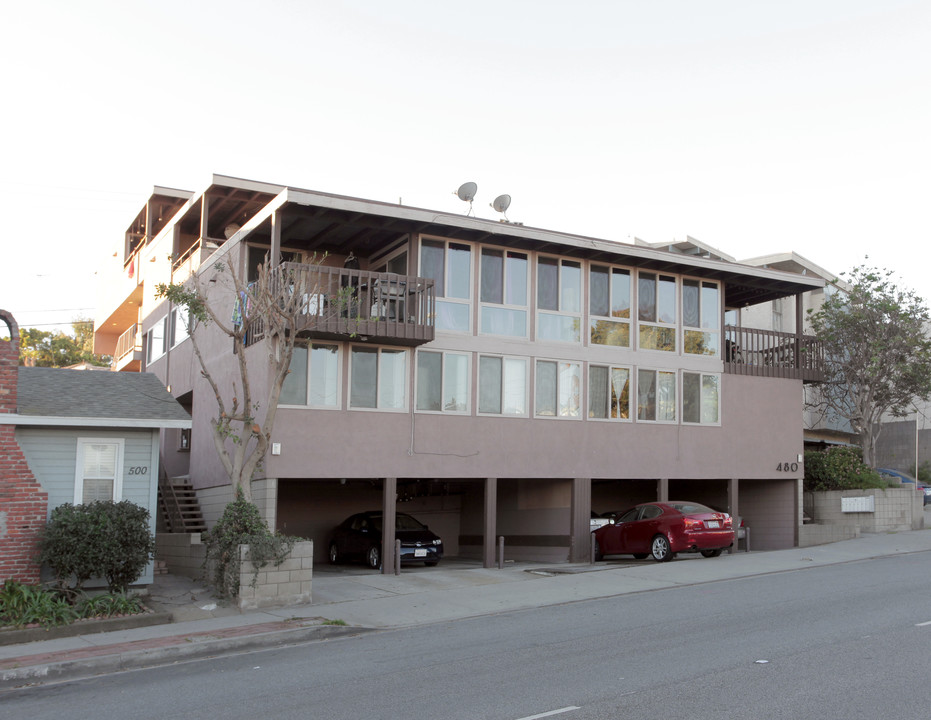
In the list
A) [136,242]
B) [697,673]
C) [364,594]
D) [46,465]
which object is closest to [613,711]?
[697,673]

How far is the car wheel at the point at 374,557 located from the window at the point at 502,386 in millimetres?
3982

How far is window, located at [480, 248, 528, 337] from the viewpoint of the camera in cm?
2131

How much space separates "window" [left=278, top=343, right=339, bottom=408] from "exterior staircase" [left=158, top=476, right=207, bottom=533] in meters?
4.17

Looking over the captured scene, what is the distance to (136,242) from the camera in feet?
110

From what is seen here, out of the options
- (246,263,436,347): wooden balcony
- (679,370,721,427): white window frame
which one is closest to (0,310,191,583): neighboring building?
(246,263,436,347): wooden balcony

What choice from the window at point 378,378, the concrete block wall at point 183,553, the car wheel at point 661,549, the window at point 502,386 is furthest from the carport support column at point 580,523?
the concrete block wall at point 183,553

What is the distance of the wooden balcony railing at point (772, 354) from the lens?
24766 millimetres

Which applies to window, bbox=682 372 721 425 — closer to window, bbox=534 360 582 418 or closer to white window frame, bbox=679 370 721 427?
white window frame, bbox=679 370 721 427

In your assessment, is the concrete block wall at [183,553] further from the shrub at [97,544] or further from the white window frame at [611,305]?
the white window frame at [611,305]

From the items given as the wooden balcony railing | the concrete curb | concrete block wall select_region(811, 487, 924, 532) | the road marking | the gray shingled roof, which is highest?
the wooden balcony railing

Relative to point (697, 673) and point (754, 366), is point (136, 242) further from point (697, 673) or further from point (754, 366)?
point (697, 673)

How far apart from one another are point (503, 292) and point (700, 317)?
5.95 m

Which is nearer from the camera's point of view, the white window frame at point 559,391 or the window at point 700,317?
the white window frame at point 559,391

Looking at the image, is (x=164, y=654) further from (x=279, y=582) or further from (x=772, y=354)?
(x=772, y=354)
